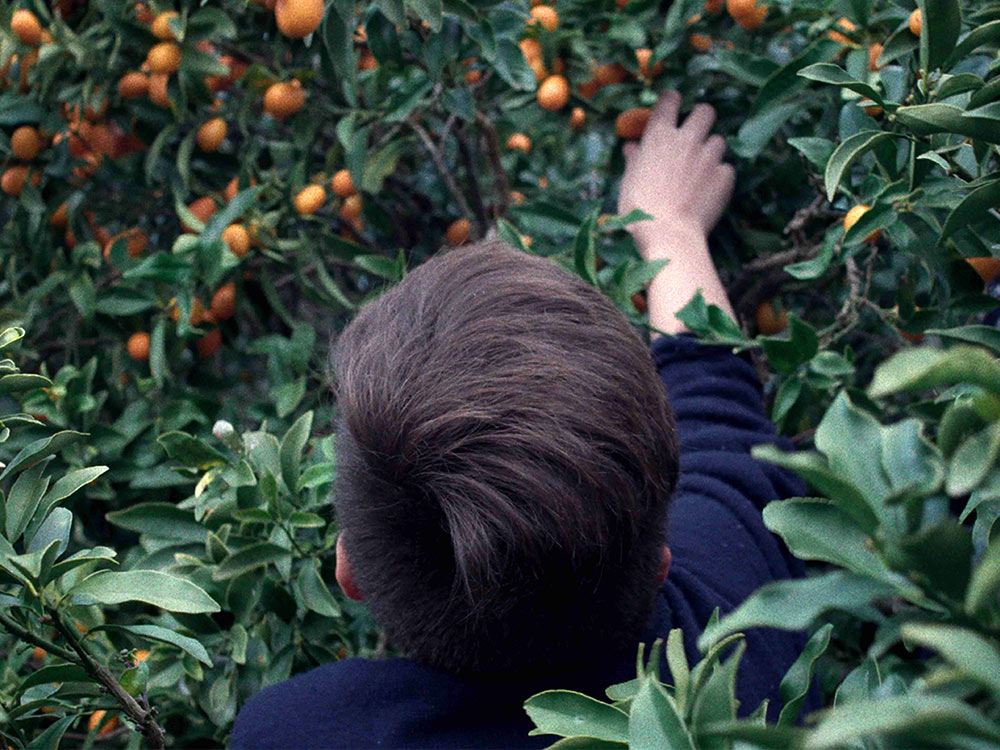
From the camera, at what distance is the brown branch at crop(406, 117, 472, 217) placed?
4.64ft

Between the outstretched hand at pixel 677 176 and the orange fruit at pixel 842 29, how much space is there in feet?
0.64

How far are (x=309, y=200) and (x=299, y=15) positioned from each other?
0.31 metres

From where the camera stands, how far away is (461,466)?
2.32 ft

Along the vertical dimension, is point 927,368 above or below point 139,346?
above

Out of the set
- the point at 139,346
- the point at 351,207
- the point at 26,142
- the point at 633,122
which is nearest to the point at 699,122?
the point at 633,122

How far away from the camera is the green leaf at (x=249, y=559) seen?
37.5 inches

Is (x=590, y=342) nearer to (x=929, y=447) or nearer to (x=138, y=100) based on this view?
(x=929, y=447)

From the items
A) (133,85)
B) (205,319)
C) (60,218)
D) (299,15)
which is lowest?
(205,319)

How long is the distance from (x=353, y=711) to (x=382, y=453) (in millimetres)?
271

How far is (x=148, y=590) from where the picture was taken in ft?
2.17

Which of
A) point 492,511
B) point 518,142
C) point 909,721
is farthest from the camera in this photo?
point 518,142

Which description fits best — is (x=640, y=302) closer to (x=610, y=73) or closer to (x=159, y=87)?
(x=610, y=73)

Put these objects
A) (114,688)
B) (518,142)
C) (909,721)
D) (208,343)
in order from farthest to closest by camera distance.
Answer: (518,142)
(208,343)
(114,688)
(909,721)

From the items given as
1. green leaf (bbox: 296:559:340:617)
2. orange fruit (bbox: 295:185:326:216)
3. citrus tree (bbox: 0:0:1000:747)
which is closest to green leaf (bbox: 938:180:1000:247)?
citrus tree (bbox: 0:0:1000:747)
